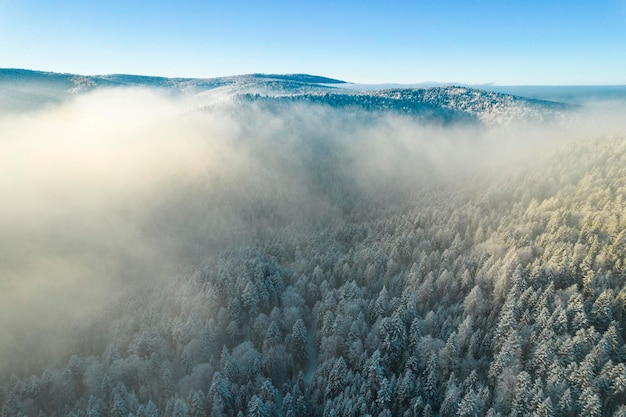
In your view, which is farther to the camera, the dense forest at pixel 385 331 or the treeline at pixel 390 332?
Answer: the dense forest at pixel 385 331

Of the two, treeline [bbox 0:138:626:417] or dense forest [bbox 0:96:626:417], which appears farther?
dense forest [bbox 0:96:626:417]

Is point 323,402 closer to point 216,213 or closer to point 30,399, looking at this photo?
point 30,399

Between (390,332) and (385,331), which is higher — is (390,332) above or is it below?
below

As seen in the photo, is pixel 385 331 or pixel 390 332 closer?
pixel 385 331
